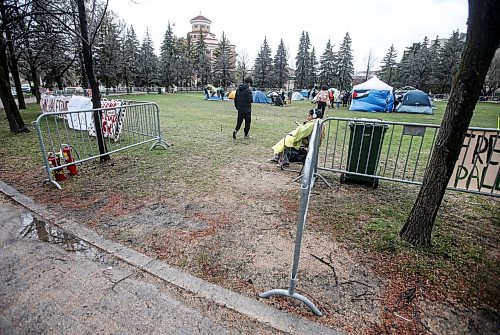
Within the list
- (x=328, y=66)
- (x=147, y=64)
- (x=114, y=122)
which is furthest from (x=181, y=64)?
(x=114, y=122)

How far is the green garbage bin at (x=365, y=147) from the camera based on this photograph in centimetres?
478

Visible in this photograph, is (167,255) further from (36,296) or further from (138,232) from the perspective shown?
(36,296)

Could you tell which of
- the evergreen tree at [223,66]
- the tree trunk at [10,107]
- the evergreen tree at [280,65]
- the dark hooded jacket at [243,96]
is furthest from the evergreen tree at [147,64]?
the dark hooded jacket at [243,96]

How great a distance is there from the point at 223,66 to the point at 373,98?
4476 cm

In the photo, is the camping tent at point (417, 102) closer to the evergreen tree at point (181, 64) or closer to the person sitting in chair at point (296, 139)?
the person sitting in chair at point (296, 139)

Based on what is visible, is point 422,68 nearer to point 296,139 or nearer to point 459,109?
point 296,139

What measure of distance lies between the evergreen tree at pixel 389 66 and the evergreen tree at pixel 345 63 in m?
11.9

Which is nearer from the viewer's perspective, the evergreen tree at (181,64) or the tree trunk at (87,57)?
the tree trunk at (87,57)

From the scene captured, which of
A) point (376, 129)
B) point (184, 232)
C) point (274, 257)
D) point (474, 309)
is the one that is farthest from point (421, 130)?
point (184, 232)

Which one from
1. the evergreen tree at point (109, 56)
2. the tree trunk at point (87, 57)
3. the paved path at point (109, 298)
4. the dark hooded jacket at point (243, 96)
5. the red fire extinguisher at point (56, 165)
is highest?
the evergreen tree at point (109, 56)

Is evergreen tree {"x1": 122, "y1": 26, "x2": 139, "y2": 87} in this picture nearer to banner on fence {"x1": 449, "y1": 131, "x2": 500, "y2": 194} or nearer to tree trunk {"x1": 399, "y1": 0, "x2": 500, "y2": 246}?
banner on fence {"x1": 449, "y1": 131, "x2": 500, "y2": 194}

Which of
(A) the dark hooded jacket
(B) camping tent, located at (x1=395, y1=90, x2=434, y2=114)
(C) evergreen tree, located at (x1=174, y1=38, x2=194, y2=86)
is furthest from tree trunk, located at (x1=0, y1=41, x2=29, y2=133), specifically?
(C) evergreen tree, located at (x1=174, y1=38, x2=194, y2=86)

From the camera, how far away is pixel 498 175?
4.06m

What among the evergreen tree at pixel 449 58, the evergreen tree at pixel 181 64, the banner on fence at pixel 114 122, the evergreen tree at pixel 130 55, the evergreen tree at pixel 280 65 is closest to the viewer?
the banner on fence at pixel 114 122
